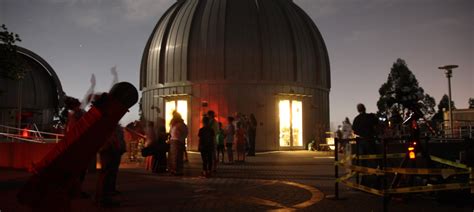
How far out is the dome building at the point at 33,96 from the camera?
2845cm

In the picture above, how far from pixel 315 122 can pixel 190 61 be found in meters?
8.24

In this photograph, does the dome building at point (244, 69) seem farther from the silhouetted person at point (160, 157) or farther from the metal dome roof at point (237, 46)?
the silhouetted person at point (160, 157)

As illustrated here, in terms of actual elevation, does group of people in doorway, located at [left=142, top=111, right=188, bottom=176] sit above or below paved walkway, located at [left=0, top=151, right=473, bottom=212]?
above

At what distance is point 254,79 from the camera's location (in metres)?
21.5

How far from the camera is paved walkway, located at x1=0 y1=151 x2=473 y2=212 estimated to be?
5.73m

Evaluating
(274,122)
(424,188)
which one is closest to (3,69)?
(424,188)

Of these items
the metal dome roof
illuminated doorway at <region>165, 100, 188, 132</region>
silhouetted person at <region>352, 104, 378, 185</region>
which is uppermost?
the metal dome roof

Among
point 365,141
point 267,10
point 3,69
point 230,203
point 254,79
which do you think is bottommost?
point 230,203

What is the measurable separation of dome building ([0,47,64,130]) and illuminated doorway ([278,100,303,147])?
16.5m

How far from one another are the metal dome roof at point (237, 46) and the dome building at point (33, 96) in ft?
36.9

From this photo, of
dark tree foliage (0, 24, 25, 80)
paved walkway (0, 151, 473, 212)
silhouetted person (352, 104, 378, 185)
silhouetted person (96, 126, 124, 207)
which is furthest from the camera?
dark tree foliage (0, 24, 25, 80)

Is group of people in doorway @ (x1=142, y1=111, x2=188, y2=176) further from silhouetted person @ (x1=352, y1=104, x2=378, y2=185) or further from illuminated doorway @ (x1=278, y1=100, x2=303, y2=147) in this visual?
illuminated doorway @ (x1=278, y1=100, x2=303, y2=147)

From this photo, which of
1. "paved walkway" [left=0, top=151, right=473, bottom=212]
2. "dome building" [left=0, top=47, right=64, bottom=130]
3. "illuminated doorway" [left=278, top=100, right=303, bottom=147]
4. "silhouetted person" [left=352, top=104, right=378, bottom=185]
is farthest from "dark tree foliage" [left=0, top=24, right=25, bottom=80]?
"dome building" [left=0, top=47, right=64, bottom=130]

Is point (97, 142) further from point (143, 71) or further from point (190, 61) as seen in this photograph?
Result: point (143, 71)
